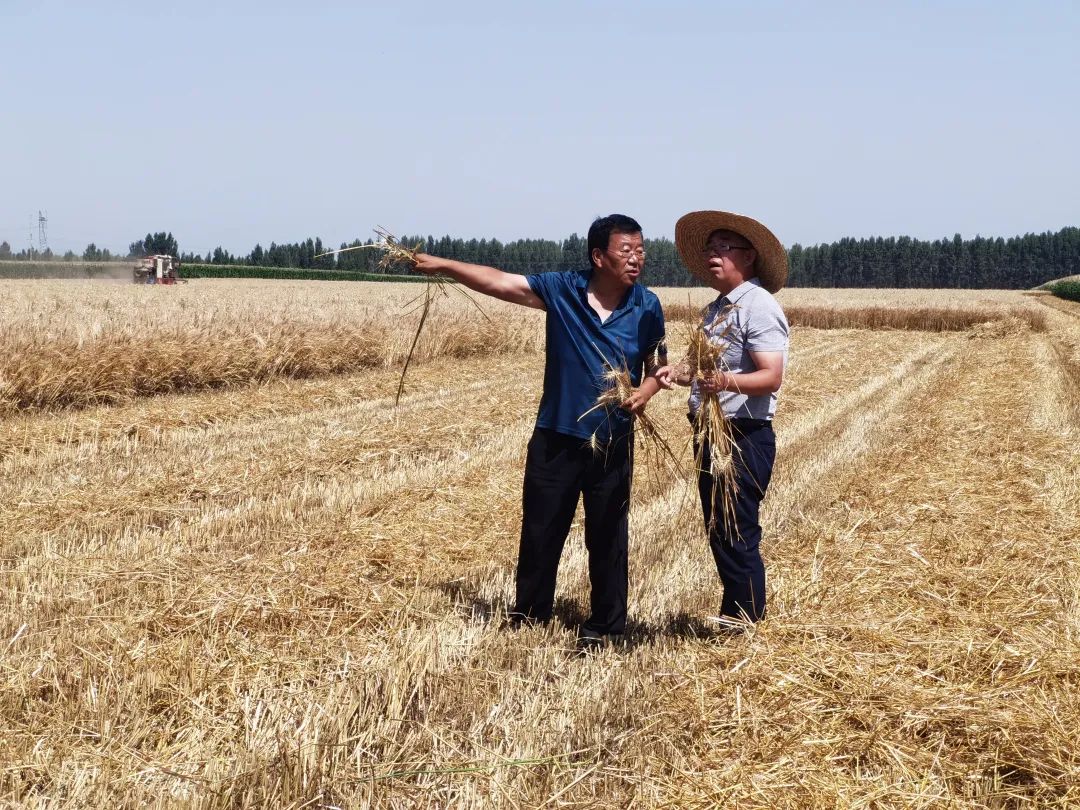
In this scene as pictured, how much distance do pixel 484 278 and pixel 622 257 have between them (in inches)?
26.4

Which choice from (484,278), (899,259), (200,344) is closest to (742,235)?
(484,278)

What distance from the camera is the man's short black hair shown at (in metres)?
4.48

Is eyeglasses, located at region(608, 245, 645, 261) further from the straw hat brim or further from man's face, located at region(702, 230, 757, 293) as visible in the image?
man's face, located at region(702, 230, 757, 293)

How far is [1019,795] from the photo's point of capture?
3.36 meters

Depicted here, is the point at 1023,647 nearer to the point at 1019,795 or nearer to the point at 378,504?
→ the point at 1019,795

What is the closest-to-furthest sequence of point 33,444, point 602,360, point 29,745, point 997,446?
point 29,745, point 602,360, point 33,444, point 997,446

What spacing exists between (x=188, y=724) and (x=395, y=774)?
0.97m

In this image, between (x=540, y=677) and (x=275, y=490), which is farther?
(x=275, y=490)

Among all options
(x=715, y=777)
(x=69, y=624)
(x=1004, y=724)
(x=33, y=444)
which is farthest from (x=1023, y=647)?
(x=33, y=444)

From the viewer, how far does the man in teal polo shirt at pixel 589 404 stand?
4.54 metres

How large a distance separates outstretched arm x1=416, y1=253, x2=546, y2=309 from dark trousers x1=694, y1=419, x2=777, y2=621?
3.78ft

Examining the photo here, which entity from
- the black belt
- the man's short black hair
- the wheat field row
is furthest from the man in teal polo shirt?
the wheat field row

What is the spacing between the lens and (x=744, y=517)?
466cm

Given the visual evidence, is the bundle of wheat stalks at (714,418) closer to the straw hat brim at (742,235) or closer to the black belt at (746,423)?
the black belt at (746,423)
